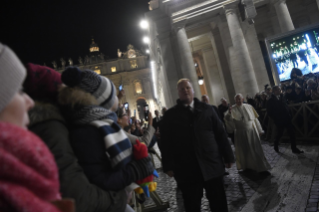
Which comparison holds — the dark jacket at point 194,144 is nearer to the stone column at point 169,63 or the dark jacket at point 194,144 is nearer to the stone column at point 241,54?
the stone column at point 241,54

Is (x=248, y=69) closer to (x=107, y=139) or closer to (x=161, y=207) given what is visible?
(x=161, y=207)

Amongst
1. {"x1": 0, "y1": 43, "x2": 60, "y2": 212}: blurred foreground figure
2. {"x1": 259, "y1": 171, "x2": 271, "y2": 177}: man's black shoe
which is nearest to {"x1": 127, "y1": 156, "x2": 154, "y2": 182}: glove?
{"x1": 0, "y1": 43, "x2": 60, "y2": 212}: blurred foreground figure

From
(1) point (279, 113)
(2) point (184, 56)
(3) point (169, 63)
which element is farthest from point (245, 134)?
(3) point (169, 63)

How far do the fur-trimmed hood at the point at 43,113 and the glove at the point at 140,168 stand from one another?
0.61 metres

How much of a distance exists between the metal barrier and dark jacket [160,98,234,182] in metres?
6.05

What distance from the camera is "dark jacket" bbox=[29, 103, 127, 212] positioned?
126 cm

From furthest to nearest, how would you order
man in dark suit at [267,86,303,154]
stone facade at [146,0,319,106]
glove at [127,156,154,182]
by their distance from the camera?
stone facade at [146,0,319,106] < man in dark suit at [267,86,303,154] < glove at [127,156,154,182]

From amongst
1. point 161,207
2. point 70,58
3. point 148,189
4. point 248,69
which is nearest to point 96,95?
point 148,189

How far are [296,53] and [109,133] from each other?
38.5 feet

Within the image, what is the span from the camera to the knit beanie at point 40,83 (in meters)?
1.56

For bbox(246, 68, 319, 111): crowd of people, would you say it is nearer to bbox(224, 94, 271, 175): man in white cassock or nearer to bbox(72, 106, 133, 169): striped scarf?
bbox(224, 94, 271, 175): man in white cassock

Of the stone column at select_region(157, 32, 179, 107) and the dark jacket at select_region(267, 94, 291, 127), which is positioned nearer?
the dark jacket at select_region(267, 94, 291, 127)

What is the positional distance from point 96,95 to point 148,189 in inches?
34.9

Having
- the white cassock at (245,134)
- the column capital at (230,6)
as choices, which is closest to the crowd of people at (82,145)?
the white cassock at (245,134)
